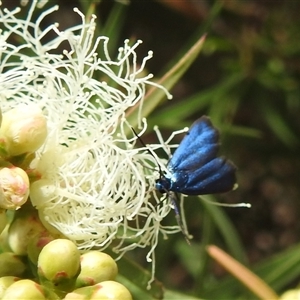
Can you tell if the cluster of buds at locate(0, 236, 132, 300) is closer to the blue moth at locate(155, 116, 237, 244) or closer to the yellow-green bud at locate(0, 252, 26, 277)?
the yellow-green bud at locate(0, 252, 26, 277)

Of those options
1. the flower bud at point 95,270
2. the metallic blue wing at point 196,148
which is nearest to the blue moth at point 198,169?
the metallic blue wing at point 196,148

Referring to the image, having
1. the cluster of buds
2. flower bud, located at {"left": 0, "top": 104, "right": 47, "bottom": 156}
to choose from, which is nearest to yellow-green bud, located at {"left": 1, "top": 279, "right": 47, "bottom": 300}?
the cluster of buds

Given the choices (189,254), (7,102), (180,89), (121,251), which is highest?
(7,102)

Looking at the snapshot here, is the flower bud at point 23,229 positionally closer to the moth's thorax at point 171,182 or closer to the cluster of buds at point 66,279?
the cluster of buds at point 66,279

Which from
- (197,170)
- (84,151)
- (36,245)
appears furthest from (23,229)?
(197,170)

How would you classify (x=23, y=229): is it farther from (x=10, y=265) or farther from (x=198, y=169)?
(x=198, y=169)

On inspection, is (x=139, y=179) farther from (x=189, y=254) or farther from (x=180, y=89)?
(x=180, y=89)

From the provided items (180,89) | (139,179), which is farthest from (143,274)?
(180,89)
